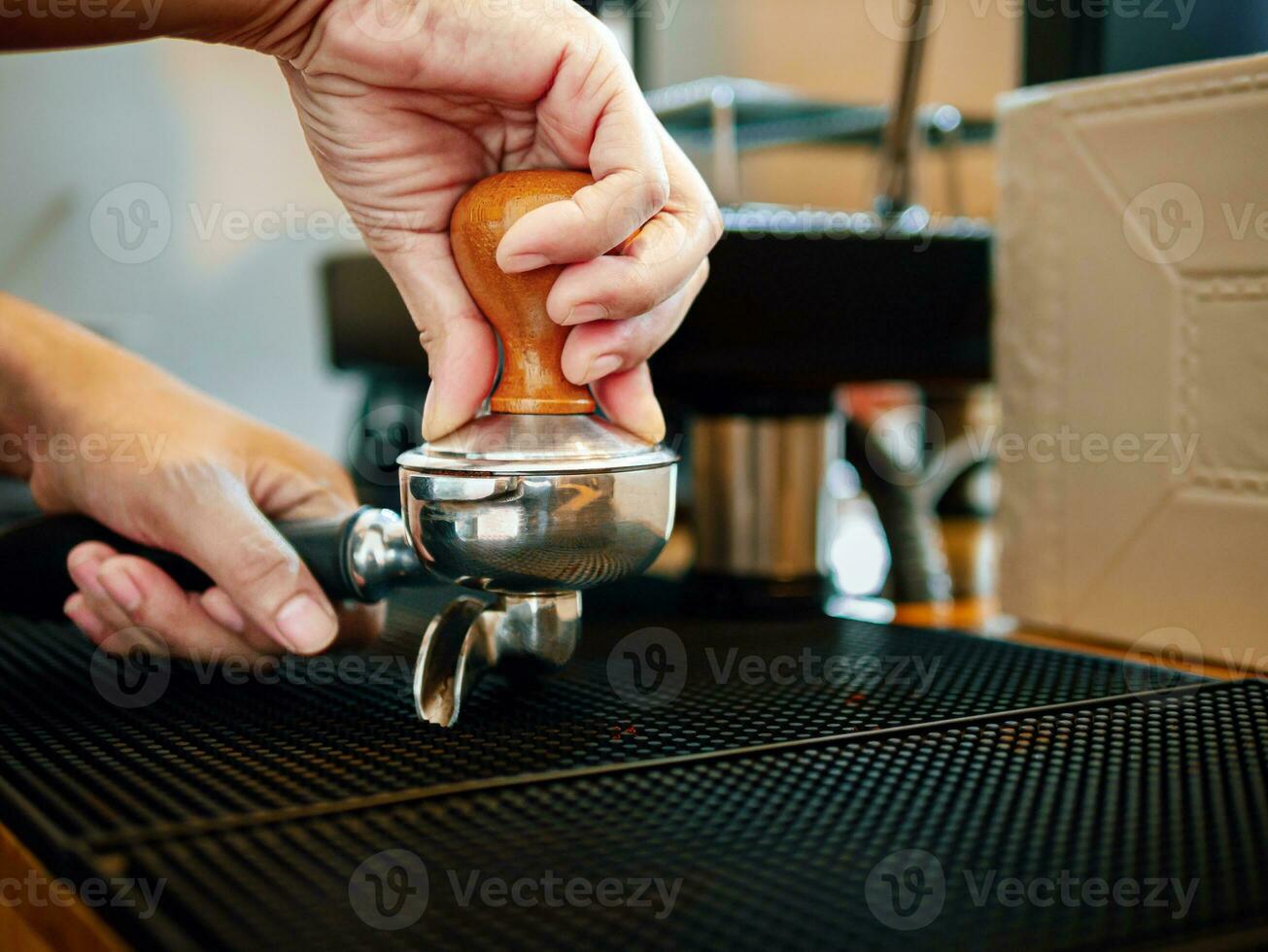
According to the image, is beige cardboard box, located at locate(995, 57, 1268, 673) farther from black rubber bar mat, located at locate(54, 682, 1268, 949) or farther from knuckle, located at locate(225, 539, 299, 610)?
knuckle, located at locate(225, 539, 299, 610)

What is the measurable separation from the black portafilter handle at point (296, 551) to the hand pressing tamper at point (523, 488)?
0.12 feet

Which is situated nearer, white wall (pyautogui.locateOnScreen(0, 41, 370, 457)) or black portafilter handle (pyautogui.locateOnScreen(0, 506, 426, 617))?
black portafilter handle (pyautogui.locateOnScreen(0, 506, 426, 617))

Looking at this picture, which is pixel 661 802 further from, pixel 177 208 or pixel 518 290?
pixel 177 208

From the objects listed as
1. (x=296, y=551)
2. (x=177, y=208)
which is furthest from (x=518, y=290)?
(x=177, y=208)

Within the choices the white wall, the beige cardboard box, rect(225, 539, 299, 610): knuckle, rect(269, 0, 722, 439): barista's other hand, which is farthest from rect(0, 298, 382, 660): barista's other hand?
the white wall

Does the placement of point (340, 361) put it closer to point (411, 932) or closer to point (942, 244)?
point (942, 244)

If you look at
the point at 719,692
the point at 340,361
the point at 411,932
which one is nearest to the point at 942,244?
the point at 719,692

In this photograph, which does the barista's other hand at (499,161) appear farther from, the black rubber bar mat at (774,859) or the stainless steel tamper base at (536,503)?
the black rubber bar mat at (774,859)

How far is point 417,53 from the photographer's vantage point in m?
0.44

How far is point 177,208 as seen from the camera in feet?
6.09

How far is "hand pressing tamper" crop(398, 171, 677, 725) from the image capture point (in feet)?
1.28

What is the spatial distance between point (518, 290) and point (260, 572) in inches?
6.4

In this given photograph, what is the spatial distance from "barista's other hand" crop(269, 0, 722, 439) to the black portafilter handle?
0.06m

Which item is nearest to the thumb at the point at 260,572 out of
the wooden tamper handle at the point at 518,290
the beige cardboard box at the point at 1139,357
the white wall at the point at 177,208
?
the wooden tamper handle at the point at 518,290
